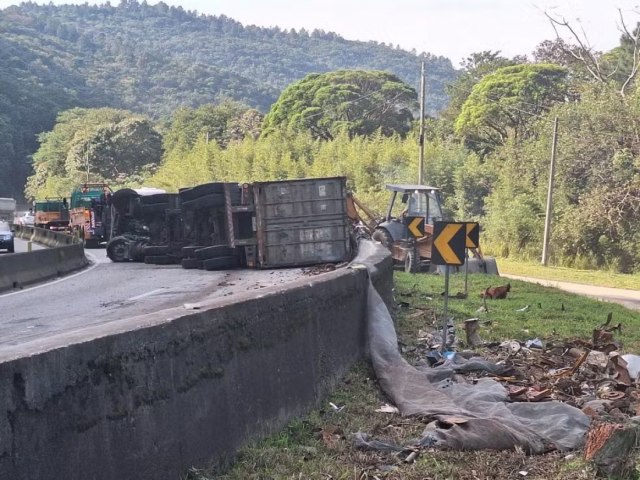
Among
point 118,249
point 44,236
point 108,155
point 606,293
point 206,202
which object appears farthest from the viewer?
point 108,155

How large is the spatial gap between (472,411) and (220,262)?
52.6 feet

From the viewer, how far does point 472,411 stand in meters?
7.57

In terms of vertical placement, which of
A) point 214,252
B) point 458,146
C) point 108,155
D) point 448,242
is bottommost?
point 214,252

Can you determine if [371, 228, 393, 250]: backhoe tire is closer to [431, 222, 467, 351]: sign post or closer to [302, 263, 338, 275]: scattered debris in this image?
[302, 263, 338, 275]: scattered debris

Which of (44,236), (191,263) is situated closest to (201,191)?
(191,263)

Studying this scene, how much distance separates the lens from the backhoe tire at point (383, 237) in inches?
1069

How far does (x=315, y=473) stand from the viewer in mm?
5645

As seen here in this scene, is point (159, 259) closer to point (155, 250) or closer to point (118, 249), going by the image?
point (155, 250)

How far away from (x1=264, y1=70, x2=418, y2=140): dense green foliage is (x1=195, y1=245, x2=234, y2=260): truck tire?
56994 millimetres

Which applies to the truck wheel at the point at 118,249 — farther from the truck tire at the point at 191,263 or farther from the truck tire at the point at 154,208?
the truck tire at the point at 191,263

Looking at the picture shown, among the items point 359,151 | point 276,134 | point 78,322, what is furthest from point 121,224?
point 276,134

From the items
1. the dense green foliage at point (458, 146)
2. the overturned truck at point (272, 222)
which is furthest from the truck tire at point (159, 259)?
the dense green foliage at point (458, 146)

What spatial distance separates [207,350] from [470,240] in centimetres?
827

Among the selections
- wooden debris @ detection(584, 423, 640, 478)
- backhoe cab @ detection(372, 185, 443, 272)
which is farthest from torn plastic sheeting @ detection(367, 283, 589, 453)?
backhoe cab @ detection(372, 185, 443, 272)
